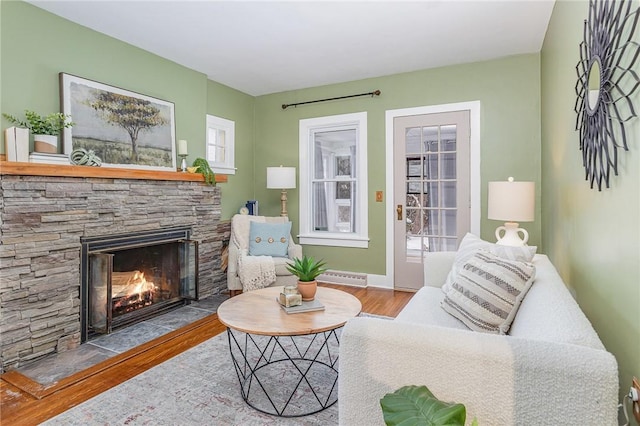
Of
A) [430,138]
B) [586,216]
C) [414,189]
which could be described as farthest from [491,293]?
[430,138]

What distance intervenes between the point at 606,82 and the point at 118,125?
11.6 feet

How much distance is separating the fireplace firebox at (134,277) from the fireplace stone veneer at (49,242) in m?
0.09

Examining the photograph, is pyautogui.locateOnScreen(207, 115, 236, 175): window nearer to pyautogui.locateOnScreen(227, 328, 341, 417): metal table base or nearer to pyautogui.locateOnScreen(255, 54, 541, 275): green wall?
pyautogui.locateOnScreen(255, 54, 541, 275): green wall

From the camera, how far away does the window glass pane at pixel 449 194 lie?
13.4ft

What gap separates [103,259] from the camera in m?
2.84

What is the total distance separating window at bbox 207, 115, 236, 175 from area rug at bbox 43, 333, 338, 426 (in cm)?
278

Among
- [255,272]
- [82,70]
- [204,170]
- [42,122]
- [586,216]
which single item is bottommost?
[255,272]

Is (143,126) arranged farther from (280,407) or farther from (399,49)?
(280,407)

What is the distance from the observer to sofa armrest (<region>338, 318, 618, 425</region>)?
89 centimetres

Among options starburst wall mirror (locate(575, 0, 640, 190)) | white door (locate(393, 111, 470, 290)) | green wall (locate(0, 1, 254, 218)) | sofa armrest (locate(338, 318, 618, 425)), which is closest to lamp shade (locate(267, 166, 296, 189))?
green wall (locate(0, 1, 254, 218))

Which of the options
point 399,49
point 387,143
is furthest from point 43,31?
point 387,143

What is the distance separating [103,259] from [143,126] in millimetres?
1396

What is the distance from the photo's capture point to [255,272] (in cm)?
371

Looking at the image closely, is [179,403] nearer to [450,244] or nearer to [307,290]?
[307,290]
